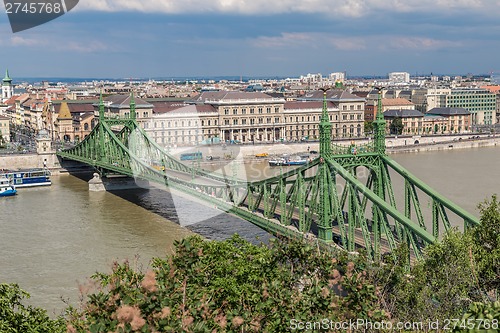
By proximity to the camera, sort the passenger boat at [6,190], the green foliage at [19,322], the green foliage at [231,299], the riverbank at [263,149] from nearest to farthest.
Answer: the green foliage at [231,299] → the green foliage at [19,322] → the passenger boat at [6,190] → the riverbank at [263,149]

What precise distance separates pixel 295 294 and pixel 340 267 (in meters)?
1.21

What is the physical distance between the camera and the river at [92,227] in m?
21.8

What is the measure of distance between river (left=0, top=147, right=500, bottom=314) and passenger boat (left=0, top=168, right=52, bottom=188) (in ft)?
2.51

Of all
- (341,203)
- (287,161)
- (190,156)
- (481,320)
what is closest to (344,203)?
(341,203)

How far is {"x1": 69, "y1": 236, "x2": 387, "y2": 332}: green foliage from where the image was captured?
7992 millimetres

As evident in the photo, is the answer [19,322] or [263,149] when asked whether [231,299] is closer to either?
[19,322]

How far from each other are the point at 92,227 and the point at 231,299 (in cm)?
1883

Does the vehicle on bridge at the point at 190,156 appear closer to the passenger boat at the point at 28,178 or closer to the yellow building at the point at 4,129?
the passenger boat at the point at 28,178

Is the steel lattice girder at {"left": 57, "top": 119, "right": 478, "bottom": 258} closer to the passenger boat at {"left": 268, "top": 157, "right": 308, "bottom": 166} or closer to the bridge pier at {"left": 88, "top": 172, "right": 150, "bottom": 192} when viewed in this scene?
the bridge pier at {"left": 88, "top": 172, "right": 150, "bottom": 192}

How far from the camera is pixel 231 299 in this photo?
37.8 feet

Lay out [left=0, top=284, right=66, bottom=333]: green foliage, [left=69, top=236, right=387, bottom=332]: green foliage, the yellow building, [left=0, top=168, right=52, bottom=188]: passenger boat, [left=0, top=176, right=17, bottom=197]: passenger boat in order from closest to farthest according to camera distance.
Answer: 1. [left=69, top=236, right=387, bottom=332]: green foliage
2. [left=0, top=284, right=66, bottom=333]: green foliage
3. [left=0, top=176, right=17, bottom=197]: passenger boat
4. [left=0, top=168, right=52, bottom=188]: passenger boat
5. the yellow building

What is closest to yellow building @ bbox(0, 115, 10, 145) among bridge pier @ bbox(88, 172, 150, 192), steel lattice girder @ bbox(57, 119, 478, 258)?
bridge pier @ bbox(88, 172, 150, 192)

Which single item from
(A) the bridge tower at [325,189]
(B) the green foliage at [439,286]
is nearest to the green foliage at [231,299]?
(B) the green foliage at [439,286]

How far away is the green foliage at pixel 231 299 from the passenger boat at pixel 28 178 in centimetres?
3361
